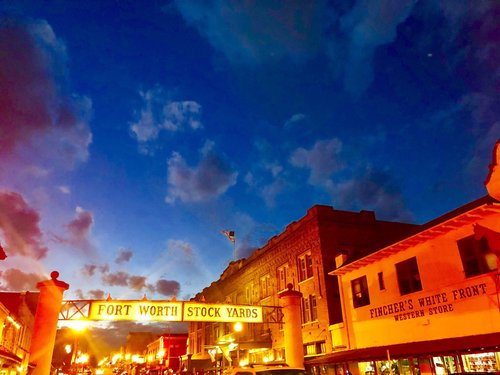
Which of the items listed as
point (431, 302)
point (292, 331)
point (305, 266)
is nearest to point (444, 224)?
point (431, 302)

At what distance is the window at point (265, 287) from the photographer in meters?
35.8

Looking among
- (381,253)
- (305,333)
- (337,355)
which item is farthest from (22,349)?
(381,253)

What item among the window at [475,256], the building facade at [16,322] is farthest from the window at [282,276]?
the building facade at [16,322]

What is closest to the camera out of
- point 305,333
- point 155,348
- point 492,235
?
point 492,235

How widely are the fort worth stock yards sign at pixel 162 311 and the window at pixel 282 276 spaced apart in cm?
1507

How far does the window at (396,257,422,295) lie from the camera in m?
18.6

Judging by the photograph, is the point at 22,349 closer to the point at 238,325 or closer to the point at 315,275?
the point at 238,325

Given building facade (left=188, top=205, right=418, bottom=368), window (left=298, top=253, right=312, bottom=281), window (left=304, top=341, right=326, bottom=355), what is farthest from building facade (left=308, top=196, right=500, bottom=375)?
window (left=298, top=253, right=312, bottom=281)

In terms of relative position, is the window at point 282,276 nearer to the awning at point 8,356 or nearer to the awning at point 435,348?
the awning at point 435,348

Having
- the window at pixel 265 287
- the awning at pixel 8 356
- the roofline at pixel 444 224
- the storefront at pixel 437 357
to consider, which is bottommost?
the storefront at pixel 437 357

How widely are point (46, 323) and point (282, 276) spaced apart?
22585mm

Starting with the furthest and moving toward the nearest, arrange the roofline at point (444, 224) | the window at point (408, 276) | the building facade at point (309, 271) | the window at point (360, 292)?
the building facade at point (309, 271) < the window at point (360, 292) < the window at point (408, 276) < the roofline at point (444, 224)

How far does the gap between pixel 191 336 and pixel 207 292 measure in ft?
27.3

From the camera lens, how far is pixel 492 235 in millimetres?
7668
